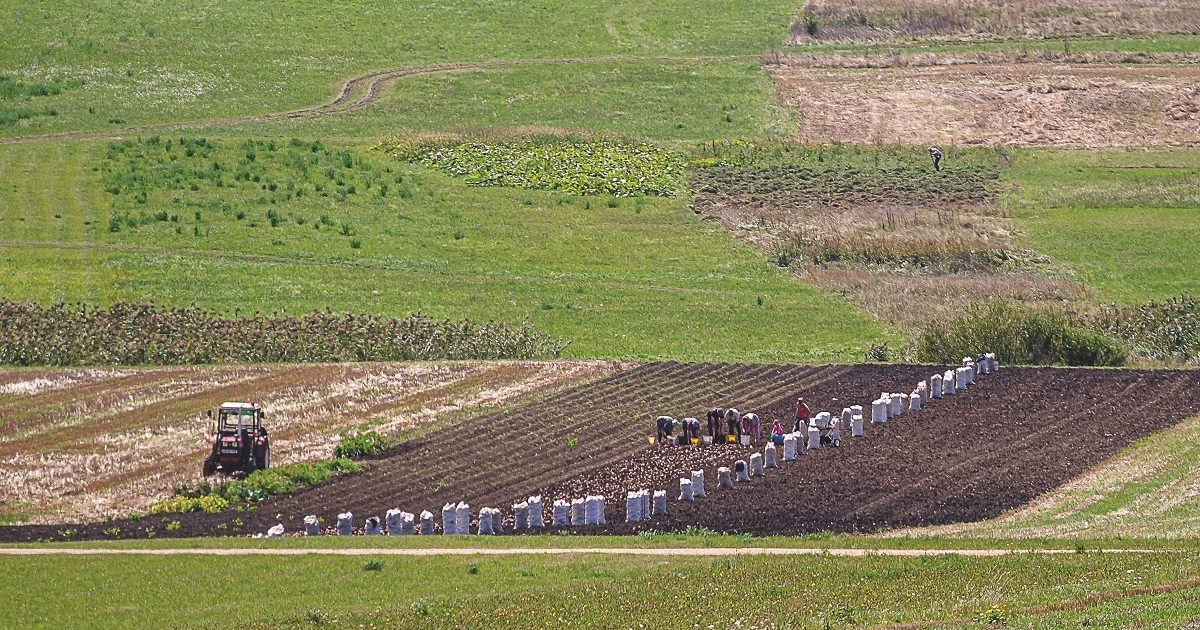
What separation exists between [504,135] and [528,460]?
45025 mm

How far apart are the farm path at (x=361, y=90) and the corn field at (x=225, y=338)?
28.9 metres

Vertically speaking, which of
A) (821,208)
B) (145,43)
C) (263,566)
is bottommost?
(263,566)

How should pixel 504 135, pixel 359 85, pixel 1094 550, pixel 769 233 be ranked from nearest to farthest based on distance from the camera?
pixel 1094 550
pixel 769 233
pixel 504 135
pixel 359 85

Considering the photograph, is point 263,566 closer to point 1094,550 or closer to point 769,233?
point 1094,550

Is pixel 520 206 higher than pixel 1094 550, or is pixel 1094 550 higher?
pixel 520 206

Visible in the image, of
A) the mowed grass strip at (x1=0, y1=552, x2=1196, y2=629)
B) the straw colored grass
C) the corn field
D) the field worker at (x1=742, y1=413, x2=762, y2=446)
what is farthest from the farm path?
the mowed grass strip at (x1=0, y1=552, x2=1196, y2=629)

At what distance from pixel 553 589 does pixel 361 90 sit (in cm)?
6733

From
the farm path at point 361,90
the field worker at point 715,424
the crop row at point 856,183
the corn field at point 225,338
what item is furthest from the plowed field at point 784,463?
the farm path at point 361,90

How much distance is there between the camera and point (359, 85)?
99250 mm

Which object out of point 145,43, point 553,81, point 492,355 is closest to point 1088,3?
point 553,81

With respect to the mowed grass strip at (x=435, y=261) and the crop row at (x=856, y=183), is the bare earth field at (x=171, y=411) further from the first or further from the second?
the crop row at (x=856, y=183)

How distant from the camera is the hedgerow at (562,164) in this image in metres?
82.1

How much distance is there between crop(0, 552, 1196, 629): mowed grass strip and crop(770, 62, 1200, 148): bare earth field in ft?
188

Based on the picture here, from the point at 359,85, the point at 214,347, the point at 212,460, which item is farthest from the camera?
the point at 359,85
